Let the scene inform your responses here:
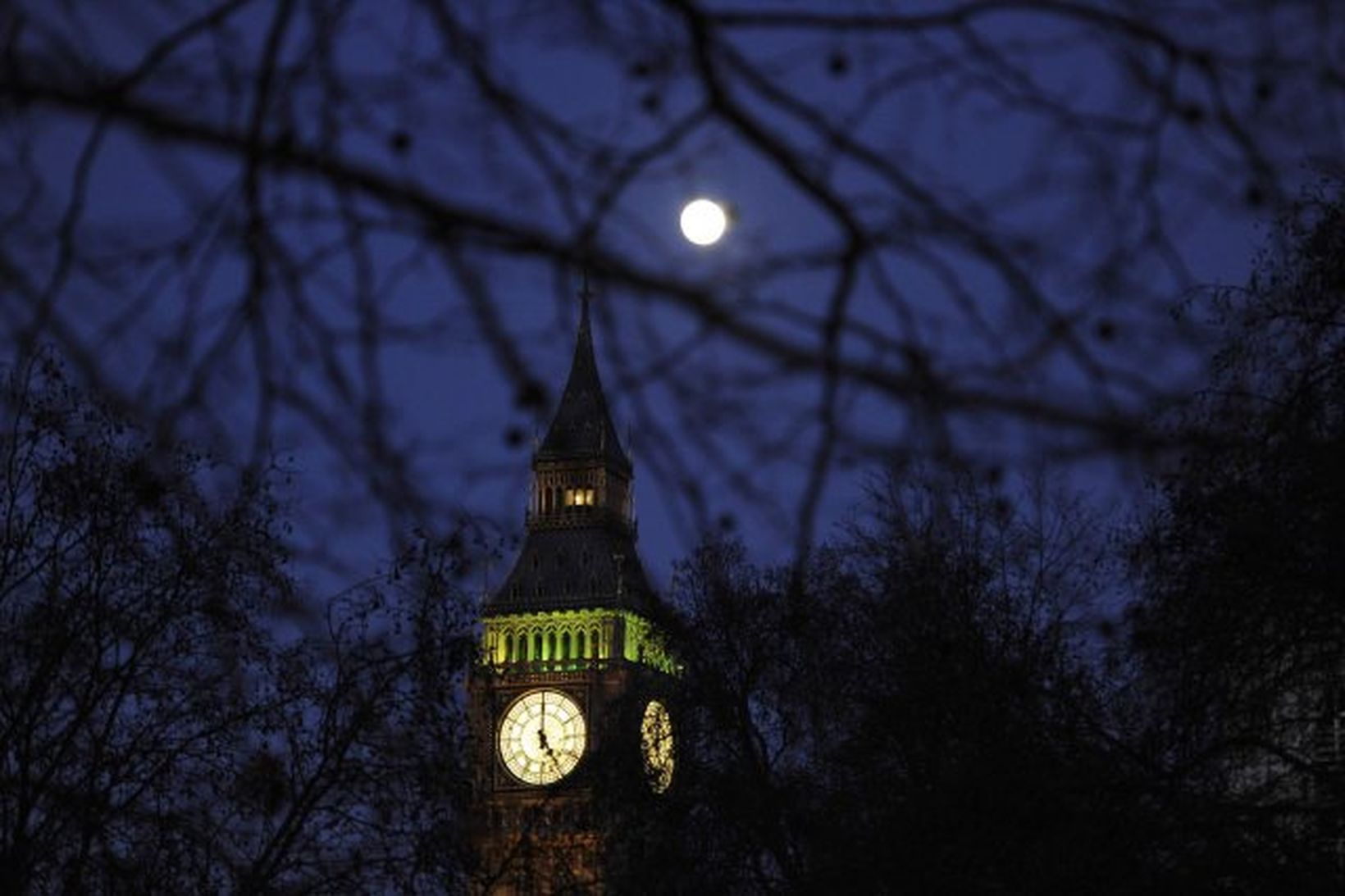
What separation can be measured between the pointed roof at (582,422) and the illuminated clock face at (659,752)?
870 inches

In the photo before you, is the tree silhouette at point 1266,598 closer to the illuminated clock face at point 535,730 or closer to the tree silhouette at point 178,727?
the tree silhouette at point 178,727

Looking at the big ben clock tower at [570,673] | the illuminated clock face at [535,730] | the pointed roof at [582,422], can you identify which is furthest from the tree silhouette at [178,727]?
the illuminated clock face at [535,730]

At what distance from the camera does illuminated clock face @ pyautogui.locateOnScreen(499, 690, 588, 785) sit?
84062 mm

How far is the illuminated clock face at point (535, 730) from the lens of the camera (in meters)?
84.1

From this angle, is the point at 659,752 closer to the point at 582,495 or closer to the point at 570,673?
the point at 582,495

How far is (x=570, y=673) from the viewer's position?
291ft

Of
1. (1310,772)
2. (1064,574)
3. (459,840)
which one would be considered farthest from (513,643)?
(1310,772)

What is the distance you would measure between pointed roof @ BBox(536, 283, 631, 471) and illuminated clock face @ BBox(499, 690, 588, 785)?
77.6 metres

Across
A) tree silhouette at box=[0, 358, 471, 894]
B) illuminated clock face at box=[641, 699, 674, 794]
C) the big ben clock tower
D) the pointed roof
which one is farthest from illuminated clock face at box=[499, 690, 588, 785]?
the pointed roof

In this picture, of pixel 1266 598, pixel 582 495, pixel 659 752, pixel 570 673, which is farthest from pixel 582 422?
pixel 570 673

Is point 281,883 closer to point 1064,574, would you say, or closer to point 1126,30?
point 1064,574

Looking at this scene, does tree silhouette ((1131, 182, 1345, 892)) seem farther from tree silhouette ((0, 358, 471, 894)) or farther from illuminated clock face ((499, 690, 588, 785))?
illuminated clock face ((499, 690, 588, 785))

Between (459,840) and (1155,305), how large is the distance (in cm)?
1322

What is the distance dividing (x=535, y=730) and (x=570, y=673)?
3.11m
